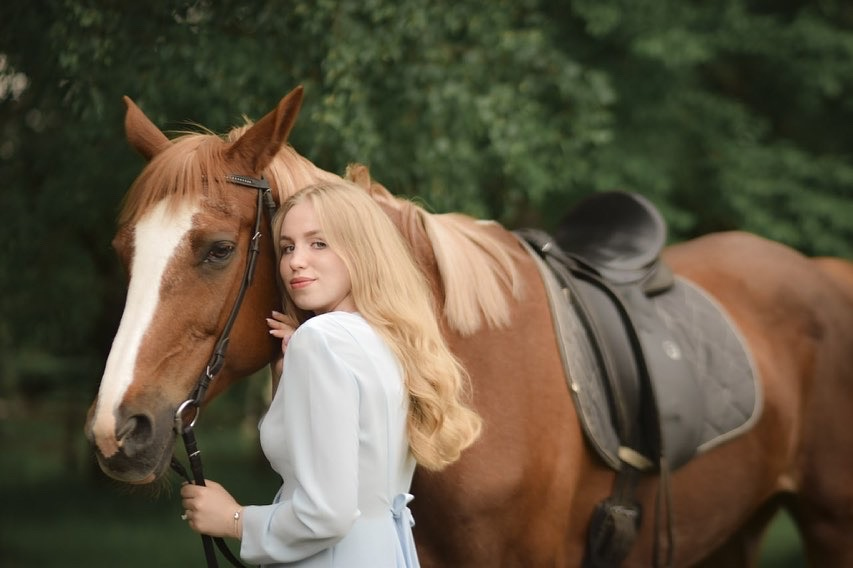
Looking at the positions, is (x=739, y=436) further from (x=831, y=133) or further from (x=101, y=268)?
(x=101, y=268)

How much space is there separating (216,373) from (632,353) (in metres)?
1.47

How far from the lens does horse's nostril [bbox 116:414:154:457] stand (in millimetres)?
2112

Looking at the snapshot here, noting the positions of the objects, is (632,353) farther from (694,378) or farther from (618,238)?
(618,238)

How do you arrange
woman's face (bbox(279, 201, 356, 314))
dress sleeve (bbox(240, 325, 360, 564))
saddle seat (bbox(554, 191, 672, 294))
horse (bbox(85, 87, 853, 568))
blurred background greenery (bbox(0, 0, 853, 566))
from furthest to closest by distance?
blurred background greenery (bbox(0, 0, 853, 566)) < saddle seat (bbox(554, 191, 672, 294)) < horse (bbox(85, 87, 853, 568)) < woman's face (bbox(279, 201, 356, 314)) < dress sleeve (bbox(240, 325, 360, 564))

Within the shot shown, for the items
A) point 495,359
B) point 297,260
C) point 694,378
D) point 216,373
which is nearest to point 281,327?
point 216,373

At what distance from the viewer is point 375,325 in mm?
2094

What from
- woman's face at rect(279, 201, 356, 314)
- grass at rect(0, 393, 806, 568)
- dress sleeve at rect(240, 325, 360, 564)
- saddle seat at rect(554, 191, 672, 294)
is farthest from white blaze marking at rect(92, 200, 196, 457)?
grass at rect(0, 393, 806, 568)

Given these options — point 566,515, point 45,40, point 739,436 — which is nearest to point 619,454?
point 566,515

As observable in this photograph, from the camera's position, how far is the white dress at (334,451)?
1902mm

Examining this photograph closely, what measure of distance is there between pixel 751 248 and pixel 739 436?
3.06 ft

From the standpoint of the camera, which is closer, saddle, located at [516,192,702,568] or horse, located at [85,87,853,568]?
horse, located at [85,87,853,568]

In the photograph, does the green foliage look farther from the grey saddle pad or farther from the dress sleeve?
the grey saddle pad

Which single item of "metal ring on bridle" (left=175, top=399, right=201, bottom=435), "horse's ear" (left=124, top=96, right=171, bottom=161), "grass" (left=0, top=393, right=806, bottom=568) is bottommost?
"grass" (left=0, top=393, right=806, bottom=568)

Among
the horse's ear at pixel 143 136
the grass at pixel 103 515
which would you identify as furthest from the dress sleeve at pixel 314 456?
the grass at pixel 103 515
